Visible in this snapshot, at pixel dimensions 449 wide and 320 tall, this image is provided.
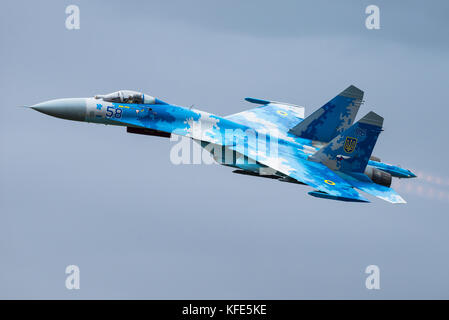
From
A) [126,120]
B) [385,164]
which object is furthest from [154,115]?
[385,164]

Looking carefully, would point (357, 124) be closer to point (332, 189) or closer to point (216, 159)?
point (332, 189)

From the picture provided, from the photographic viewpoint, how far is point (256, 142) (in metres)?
39.5

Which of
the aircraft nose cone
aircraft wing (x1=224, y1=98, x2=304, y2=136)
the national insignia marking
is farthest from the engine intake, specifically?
the aircraft nose cone

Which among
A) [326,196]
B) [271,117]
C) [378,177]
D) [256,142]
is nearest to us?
[326,196]

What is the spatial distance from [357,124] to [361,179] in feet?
8.63

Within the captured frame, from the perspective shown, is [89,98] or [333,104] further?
[333,104]

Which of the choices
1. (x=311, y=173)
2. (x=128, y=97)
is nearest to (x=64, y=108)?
(x=128, y=97)

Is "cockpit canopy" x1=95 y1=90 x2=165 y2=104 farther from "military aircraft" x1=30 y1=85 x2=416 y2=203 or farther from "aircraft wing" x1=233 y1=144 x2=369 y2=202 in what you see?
"aircraft wing" x1=233 y1=144 x2=369 y2=202

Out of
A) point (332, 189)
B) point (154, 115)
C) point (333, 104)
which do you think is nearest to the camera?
point (332, 189)

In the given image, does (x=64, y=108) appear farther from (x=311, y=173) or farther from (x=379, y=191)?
(x=379, y=191)

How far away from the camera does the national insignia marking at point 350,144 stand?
3853 centimetres

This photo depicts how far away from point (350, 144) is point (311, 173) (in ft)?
8.14

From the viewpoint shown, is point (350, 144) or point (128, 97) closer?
point (350, 144)

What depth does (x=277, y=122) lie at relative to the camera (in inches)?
1714
